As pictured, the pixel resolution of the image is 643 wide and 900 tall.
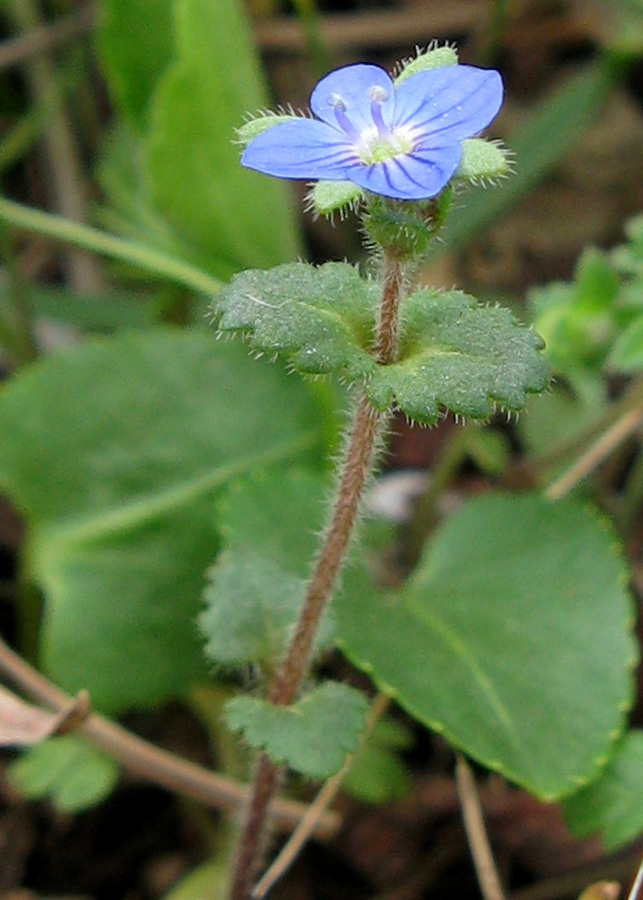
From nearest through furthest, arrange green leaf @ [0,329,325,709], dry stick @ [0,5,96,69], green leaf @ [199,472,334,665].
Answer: green leaf @ [199,472,334,665] → green leaf @ [0,329,325,709] → dry stick @ [0,5,96,69]

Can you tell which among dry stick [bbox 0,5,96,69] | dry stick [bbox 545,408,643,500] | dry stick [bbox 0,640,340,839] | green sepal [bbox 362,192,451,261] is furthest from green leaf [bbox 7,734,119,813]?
dry stick [bbox 0,5,96,69]

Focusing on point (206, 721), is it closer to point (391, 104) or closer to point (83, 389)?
point (83, 389)

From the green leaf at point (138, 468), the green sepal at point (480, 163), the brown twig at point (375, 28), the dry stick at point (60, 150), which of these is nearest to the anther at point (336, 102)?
the green sepal at point (480, 163)

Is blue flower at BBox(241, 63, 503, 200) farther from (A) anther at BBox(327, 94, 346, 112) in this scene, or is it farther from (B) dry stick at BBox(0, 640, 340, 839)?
(B) dry stick at BBox(0, 640, 340, 839)

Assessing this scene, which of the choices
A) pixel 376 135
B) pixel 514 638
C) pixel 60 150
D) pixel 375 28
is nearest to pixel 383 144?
pixel 376 135

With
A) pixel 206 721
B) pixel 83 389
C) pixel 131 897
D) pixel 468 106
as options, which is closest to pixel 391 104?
pixel 468 106

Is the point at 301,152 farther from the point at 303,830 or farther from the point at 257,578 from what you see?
the point at 303,830

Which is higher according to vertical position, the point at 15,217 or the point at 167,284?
the point at 15,217
